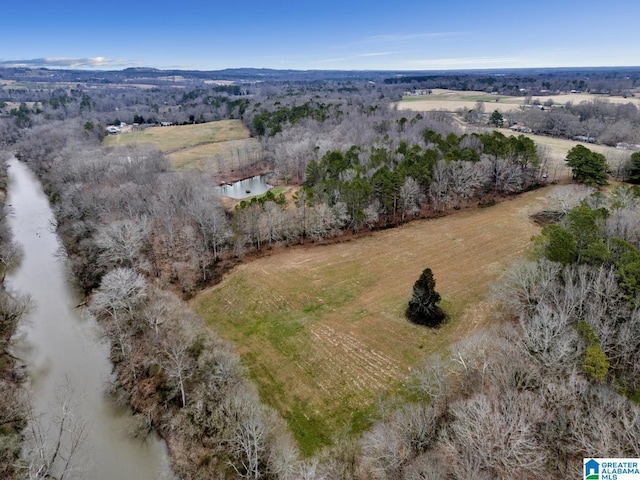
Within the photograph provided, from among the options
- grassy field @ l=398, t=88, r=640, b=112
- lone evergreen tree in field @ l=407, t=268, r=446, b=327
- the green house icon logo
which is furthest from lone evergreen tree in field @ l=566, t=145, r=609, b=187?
grassy field @ l=398, t=88, r=640, b=112

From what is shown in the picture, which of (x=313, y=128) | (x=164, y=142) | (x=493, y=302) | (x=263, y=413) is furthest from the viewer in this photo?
(x=164, y=142)

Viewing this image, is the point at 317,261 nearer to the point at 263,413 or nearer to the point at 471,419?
the point at 263,413

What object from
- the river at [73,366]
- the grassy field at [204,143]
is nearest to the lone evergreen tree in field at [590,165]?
the grassy field at [204,143]

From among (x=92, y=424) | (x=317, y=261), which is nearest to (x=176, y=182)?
(x=317, y=261)

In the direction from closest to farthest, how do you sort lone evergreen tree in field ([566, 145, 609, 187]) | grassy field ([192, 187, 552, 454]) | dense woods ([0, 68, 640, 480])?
1. dense woods ([0, 68, 640, 480])
2. grassy field ([192, 187, 552, 454])
3. lone evergreen tree in field ([566, 145, 609, 187])

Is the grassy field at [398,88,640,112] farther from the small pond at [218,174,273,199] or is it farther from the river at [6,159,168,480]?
the river at [6,159,168,480]
